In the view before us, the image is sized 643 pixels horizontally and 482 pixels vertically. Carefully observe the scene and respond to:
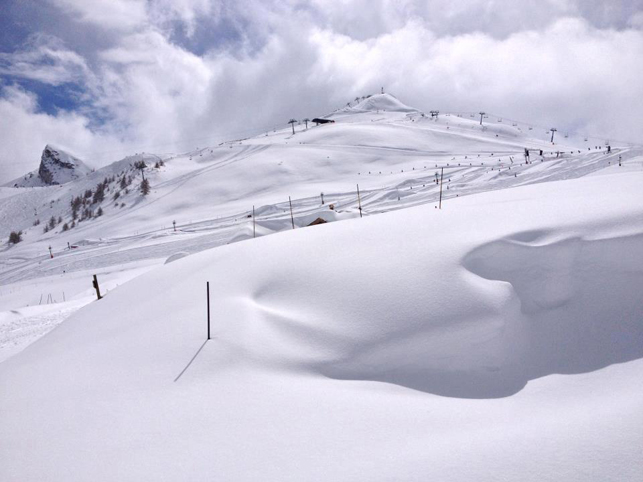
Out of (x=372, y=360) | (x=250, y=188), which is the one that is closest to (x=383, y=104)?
(x=250, y=188)

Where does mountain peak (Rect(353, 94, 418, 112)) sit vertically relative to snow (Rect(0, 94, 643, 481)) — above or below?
above

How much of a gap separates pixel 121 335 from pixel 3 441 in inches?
76.9

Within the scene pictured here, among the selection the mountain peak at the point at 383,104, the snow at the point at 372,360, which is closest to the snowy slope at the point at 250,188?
the snow at the point at 372,360

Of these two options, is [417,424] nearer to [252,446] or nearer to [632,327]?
[252,446]

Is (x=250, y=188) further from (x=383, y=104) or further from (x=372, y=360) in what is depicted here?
(x=383, y=104)

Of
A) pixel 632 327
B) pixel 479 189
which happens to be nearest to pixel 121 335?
pixel 632 327

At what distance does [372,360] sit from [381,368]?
124 mm

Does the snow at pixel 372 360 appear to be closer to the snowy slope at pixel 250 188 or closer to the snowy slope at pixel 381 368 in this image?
the snowy slope at pixel 381 368

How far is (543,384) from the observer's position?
3.59 meters

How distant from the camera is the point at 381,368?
3936 millimetres

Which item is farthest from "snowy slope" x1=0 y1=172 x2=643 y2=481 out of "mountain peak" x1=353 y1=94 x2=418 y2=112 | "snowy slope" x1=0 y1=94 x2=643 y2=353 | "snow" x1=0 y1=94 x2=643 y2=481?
"mountain peak" x1=353 y1=94 x2=418 y2=112

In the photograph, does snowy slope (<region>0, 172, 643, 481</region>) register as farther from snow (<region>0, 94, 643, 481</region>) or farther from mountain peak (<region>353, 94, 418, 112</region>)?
mountain peak (<region>353, 94, 418, 112</region>)

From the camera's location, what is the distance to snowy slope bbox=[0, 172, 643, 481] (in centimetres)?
278

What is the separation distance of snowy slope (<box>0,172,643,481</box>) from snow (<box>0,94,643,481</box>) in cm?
2
